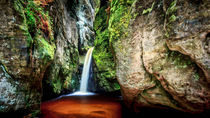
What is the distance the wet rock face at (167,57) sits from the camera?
2.04 metres

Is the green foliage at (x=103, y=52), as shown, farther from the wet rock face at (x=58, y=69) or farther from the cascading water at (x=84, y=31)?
the wet rock face at (x=58, y=69)

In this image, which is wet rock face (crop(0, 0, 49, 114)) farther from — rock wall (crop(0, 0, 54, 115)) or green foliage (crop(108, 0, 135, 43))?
green foliage (crop(108, 0, 135, 43))

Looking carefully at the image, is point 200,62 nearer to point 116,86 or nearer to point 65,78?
point 116,86

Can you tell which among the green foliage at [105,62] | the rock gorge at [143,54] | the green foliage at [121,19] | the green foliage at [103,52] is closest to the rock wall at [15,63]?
the rock gorge at [143,54]

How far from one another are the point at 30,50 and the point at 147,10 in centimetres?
405

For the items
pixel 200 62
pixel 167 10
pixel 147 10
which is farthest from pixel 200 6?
pixel 147 10

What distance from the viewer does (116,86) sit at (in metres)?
7.95

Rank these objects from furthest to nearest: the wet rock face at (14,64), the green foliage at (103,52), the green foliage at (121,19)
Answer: the green foliage at (103,52), the green foliage at (121,19), the wet rock face at (14,64)

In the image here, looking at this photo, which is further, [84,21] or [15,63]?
[84,21]

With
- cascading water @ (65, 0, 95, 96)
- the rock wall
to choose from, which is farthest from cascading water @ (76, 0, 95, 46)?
the rock wall

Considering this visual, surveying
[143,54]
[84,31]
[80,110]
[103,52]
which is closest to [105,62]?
[103,52]

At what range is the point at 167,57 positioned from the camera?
8.83 ft

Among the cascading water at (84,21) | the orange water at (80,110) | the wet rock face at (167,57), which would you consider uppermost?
the cascading water at (84,21)

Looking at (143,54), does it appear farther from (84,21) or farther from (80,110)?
(84,21)
